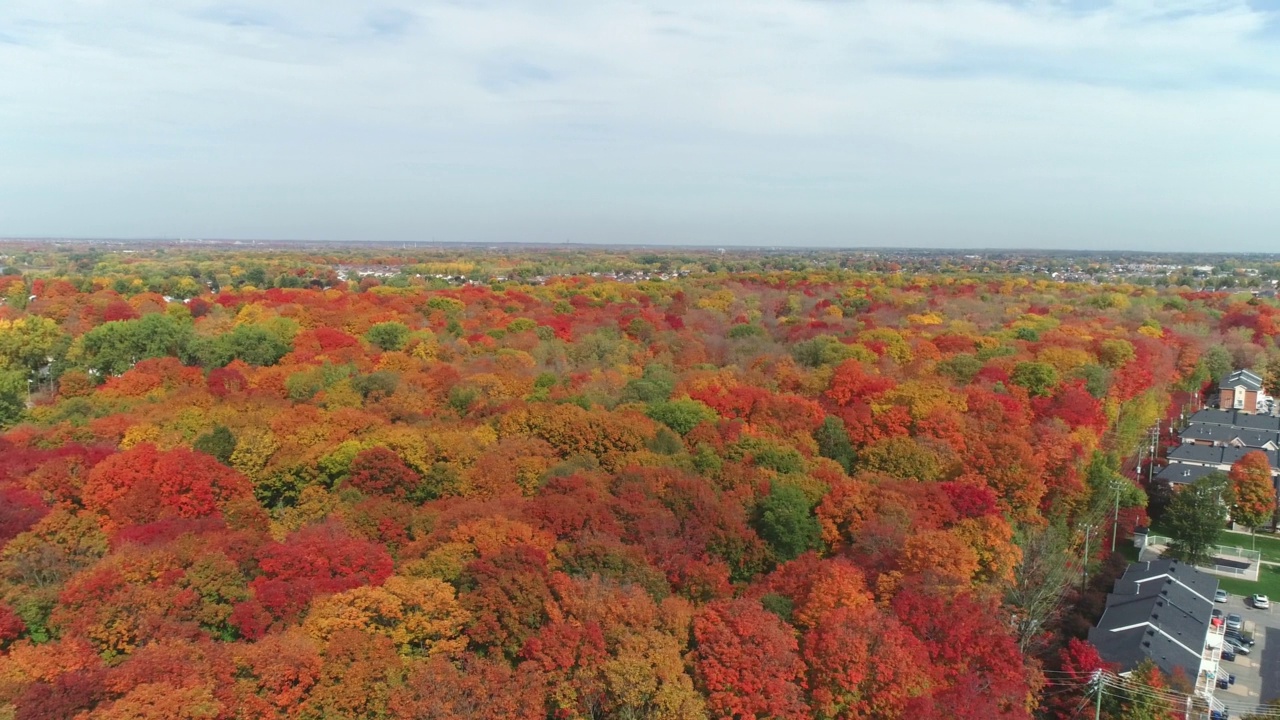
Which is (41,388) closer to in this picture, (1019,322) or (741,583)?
(741,583)

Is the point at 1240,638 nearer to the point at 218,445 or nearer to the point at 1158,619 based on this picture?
the point at 1158,619

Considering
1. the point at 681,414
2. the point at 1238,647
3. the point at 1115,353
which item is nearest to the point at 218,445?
the point at 681,414

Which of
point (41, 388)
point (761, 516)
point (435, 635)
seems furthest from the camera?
point (41, 388)

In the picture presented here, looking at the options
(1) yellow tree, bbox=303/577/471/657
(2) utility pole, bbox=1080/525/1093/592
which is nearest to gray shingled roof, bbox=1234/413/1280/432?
(2) utility pole, bbox=1080/525/1093/592

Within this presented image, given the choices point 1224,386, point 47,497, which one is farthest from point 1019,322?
point 47,497

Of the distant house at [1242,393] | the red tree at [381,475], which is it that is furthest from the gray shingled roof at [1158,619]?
the distant house at [1242,393]

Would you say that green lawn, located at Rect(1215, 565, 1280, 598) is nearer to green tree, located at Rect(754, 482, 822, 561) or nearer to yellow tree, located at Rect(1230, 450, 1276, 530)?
yellow tree, located at Rect(1230, 450, 1276, 530)

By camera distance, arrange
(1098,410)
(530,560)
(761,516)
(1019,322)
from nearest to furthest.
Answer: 1. (530,560)
2. (761,516)
3. (1098,410)
4. (1019,322)
